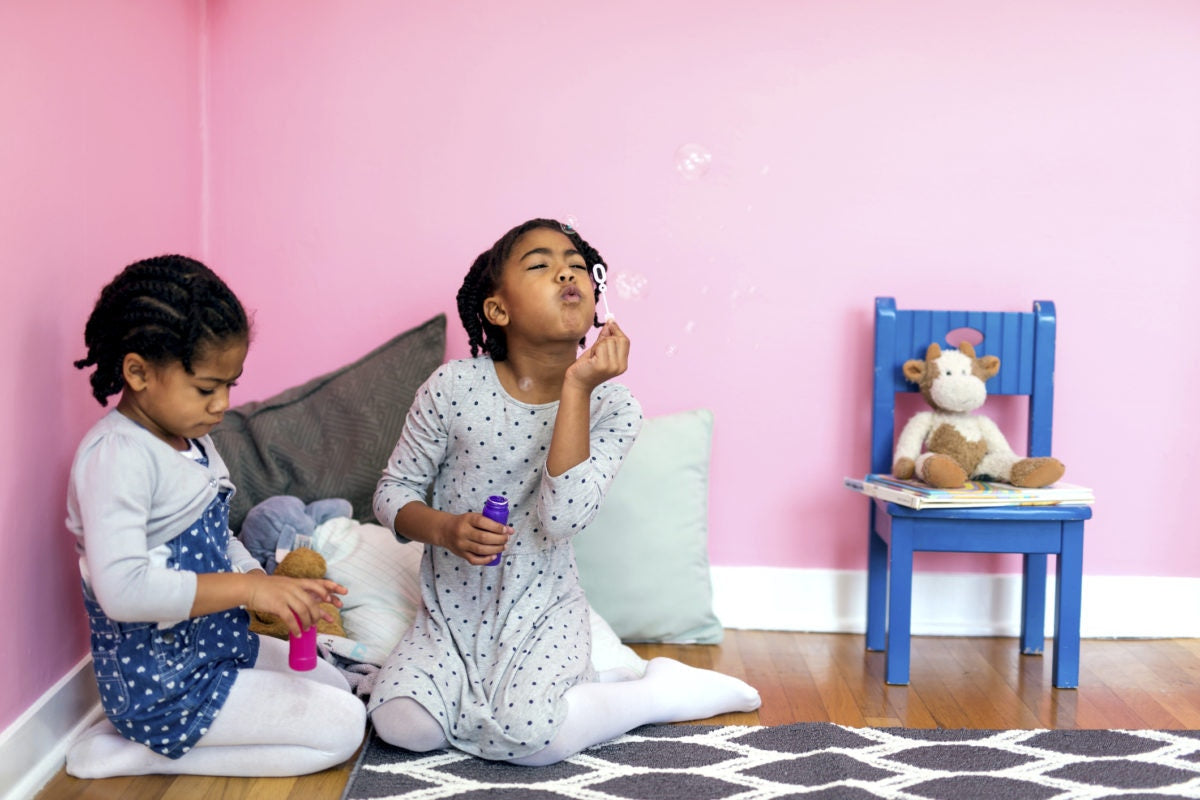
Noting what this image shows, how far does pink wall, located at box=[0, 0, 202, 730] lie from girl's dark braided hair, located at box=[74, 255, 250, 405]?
14cm

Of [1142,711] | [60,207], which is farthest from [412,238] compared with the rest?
[1142,711]

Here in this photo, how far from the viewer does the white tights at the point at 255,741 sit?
64.1 inches

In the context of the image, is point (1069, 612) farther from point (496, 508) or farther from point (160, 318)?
point (160, 318)

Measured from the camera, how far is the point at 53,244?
170 cm

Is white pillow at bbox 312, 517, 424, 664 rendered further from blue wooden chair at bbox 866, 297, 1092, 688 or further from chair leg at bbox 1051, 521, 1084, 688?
chair leg at bbox 1051, 521, 1084, 688

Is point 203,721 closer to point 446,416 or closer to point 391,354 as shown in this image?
point 446,416

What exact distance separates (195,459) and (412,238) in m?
0.94

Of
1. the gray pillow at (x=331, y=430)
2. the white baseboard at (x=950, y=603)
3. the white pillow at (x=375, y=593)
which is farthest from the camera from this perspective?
the white baseboard at (x=950, y=603)

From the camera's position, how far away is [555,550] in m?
1.88

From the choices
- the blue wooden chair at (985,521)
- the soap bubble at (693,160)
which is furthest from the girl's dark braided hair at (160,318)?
the blue wooden chair at (985,521)

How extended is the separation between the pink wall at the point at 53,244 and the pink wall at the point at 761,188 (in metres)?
0.38

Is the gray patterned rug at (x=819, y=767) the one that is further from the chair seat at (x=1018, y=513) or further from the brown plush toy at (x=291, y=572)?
the chair seat at (x=1018, y=513)

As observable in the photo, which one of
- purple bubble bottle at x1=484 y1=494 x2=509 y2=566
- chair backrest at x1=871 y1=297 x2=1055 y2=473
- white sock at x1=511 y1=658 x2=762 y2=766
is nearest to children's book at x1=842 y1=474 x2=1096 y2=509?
chair backrest at x1=871 y1=297 x2=1055 y2=473

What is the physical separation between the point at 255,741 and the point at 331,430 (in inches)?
30.5
